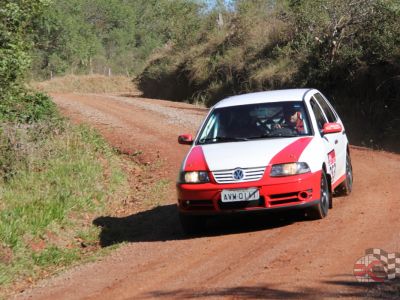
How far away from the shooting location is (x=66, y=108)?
26891 mm

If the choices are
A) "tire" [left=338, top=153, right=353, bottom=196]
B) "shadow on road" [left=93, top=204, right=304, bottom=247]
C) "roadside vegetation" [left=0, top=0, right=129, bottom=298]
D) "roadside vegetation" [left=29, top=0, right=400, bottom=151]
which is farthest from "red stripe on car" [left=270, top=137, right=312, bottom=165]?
"roadside vegetation" [left=29, top=0, right=400, bottom=151]

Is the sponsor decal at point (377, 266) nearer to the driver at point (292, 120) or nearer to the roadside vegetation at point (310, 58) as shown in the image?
the driver at point (292, 120)

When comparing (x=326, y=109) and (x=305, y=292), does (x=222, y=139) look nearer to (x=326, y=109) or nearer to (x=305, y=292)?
(x=326, y=109)

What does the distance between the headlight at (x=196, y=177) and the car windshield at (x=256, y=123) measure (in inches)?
35.1

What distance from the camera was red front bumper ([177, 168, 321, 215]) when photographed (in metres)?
9.07

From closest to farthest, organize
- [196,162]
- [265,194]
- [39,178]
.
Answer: [265,194], [196,162], [39,178]

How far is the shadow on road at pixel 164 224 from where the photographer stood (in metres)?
9.90

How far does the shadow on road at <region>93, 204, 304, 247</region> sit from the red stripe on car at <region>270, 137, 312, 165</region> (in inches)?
26.9

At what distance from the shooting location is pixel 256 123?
33.7 ft

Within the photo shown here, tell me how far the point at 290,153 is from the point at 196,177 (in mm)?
1169

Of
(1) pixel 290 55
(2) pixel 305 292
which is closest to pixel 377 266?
(2) pixel 305 292

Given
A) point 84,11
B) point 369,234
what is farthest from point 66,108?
point 84,11

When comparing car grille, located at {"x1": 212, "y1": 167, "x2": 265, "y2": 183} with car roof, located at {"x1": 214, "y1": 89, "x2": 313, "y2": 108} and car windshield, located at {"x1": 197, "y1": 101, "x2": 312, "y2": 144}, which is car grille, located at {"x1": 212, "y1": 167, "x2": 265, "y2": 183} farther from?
car roof, located at {"x1": 214, "y1": 89, "x2": 313, "y2": 108}

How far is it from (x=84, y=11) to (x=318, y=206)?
267ft
